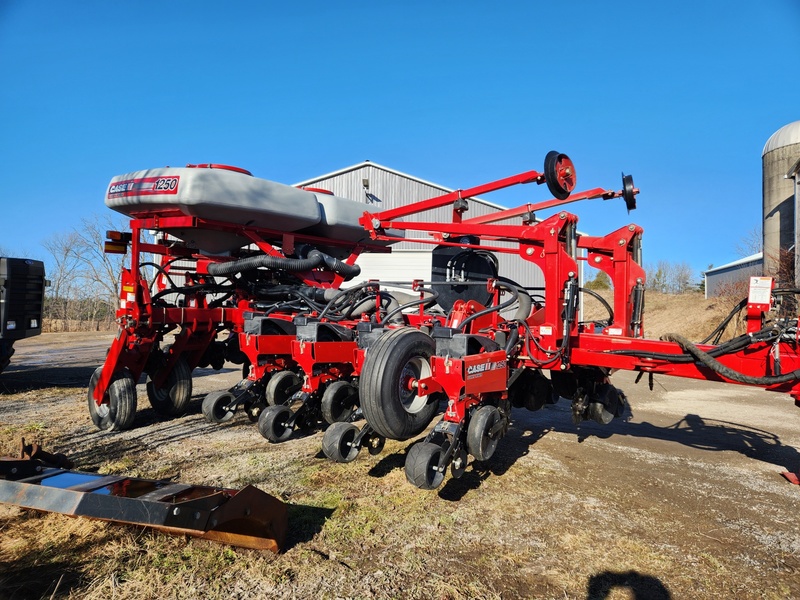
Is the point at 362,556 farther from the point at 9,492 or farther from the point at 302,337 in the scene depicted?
the point at 302,337

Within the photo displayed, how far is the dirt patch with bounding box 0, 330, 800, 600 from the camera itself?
2.53m

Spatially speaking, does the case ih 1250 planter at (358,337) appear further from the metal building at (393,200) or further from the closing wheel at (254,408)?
the metal building at (393,200)

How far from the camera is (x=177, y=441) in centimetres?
506

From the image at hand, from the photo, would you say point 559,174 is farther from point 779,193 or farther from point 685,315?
point 685,315

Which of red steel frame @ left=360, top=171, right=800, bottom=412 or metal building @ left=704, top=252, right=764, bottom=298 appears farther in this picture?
metal building @ left=704, top=252, right=764, bottom=298

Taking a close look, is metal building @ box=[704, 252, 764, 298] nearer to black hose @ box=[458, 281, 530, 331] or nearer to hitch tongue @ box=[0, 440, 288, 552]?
black hose @ box=[458, 281, 530, 331]

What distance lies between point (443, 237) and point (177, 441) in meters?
3.45

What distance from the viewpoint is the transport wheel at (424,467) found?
3.16 m

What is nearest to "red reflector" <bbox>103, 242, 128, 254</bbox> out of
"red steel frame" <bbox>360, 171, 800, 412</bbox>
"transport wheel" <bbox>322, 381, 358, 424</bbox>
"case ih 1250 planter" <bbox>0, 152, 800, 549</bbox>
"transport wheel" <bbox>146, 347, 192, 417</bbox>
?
"case ih 1250 planter" <bbox>0, 152, 800, 549</bbox>

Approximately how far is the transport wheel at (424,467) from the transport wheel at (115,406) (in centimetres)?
362

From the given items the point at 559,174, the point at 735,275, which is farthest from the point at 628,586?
the point at 735,275

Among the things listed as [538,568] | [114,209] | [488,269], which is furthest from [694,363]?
[114,209]

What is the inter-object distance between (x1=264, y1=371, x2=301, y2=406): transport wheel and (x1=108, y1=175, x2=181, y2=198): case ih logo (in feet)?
7.57

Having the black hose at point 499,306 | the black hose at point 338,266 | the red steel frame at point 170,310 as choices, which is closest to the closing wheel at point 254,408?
the red steel frame at point 170,310
